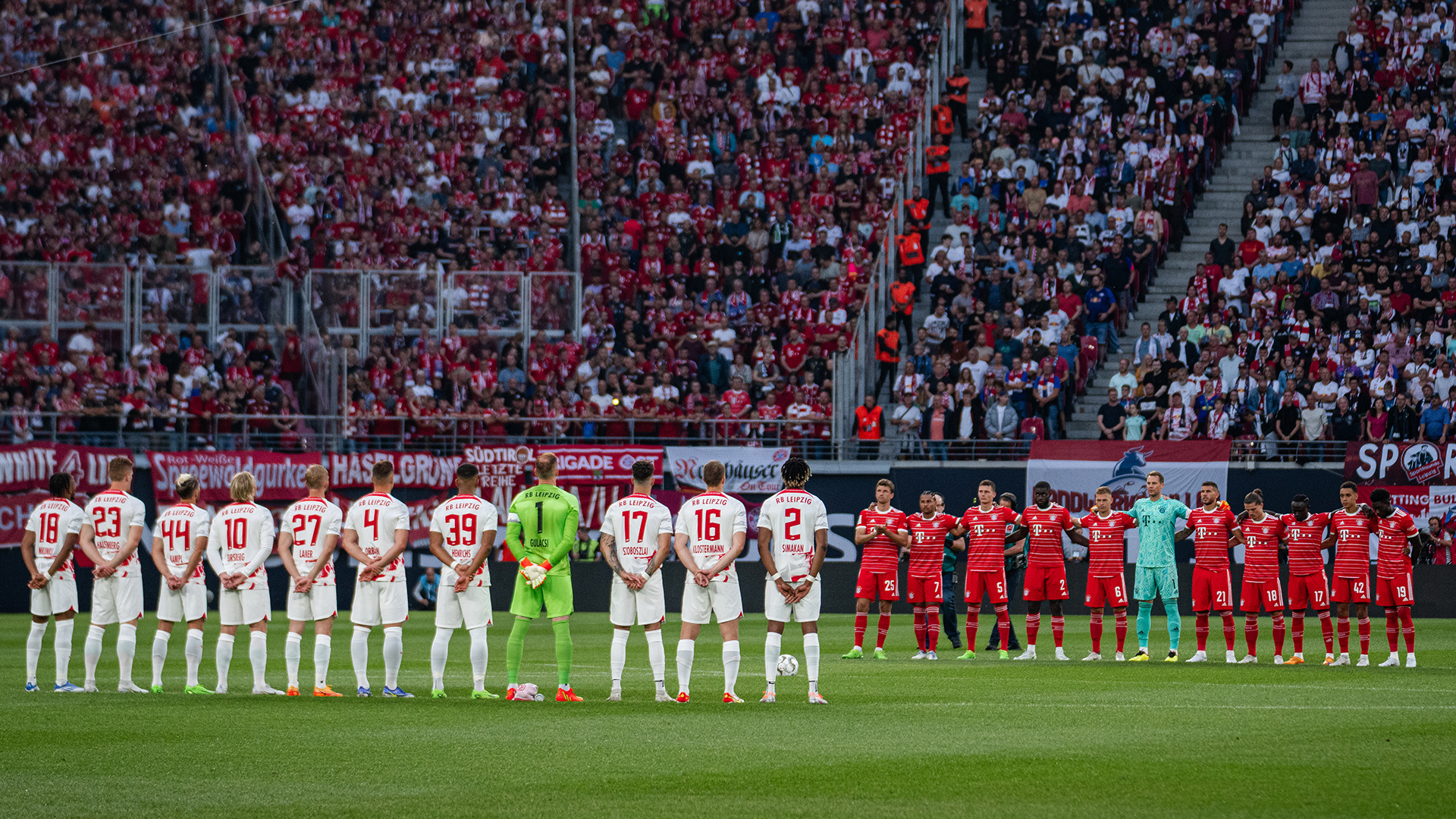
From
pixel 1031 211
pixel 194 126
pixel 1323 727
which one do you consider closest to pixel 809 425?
pixel 1031 211

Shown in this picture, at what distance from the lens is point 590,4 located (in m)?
40.8

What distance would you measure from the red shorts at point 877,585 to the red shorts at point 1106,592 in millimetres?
2382

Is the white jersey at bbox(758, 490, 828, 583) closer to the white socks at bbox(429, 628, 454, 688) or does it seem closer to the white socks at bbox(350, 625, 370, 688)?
the white socks at bbox(429, 628, 454, 688)

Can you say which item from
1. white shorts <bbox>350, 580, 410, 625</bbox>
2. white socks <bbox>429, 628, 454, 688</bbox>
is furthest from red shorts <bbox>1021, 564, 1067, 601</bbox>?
white shorts <bbox>350, 580, 410, 625</bbox>

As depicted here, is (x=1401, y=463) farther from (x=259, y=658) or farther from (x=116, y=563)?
(x=116, y=563)

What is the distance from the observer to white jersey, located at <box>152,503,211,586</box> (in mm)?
16625

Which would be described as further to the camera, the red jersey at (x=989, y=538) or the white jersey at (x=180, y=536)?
the red jersey at (x=989, y=538)

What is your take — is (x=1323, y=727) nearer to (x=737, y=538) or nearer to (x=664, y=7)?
(x=737, y=538)

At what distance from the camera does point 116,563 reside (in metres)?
16.8

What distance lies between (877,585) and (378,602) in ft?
25.5

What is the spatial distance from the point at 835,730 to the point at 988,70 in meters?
27.7

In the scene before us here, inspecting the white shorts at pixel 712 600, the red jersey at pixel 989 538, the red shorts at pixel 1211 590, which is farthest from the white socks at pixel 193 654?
the red shorts at pixel 1211 590

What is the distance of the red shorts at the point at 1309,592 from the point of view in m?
20.6

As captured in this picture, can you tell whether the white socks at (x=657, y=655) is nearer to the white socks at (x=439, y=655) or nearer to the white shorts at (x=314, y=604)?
the white socks at (x=439, y=655)
